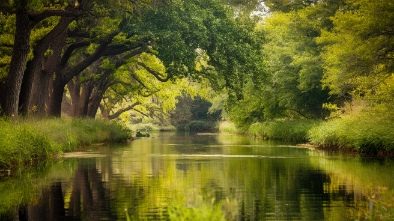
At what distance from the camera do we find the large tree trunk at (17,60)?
2530cm

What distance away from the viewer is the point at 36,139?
2512 centimetres

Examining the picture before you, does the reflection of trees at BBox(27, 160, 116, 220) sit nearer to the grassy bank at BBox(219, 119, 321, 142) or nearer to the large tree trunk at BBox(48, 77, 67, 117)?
the large tree trunk at BBox(48, 77, 67, 117)

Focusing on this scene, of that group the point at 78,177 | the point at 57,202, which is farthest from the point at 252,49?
the point at 57,202

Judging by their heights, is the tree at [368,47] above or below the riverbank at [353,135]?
above

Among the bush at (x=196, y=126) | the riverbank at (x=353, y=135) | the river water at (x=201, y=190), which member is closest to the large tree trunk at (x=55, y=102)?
the river water at (x=201, y=190)

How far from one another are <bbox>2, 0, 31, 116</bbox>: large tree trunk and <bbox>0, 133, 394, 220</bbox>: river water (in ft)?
11.6

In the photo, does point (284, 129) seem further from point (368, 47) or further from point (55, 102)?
point (368, 47)

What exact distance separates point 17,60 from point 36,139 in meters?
3.48

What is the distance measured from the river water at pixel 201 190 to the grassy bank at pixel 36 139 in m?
1.00

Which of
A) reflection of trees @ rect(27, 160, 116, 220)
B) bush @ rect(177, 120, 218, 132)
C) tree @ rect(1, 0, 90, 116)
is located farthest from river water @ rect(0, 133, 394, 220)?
bush @ rect(177, 120, 218, 132)

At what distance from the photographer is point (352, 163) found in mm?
24625

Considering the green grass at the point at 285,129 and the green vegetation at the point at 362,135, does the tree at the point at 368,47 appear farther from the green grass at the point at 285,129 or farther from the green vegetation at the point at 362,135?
the green grass at the point at 285,129

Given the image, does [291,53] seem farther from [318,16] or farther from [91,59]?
[91,59]

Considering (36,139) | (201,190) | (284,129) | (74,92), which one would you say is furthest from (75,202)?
(284,129)
